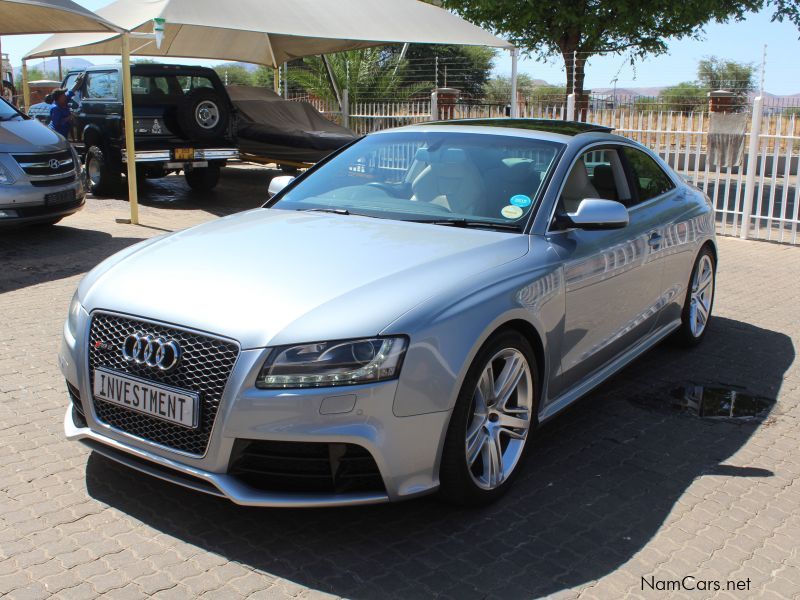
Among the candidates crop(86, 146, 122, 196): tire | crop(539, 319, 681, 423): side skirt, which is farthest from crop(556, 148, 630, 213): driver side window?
crop(86, 146, 122, 196): tire

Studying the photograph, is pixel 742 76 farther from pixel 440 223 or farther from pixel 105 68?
pixel 440 223

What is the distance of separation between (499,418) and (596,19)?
1893cm

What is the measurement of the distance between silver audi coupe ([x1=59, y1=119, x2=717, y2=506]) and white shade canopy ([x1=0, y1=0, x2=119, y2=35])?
6.84 metres

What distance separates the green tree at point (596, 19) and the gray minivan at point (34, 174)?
12.1m

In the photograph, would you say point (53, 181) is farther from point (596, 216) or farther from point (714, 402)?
point (714, 402)

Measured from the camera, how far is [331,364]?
3.04 m

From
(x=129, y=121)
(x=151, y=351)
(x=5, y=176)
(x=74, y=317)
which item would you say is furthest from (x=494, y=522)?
(x=129, y=121)

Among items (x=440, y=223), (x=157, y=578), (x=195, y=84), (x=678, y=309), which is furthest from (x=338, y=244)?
(x=195, y=84)

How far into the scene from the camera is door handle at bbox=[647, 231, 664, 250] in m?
5.12

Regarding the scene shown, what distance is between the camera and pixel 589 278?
4.33m

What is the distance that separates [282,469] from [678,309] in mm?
3642

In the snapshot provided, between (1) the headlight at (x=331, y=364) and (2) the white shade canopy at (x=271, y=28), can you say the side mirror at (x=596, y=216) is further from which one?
(2) the white shade canopy at (x=271, y=28)

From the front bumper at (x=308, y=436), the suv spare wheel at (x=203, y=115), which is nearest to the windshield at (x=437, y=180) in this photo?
the front bumper at (x=308, y=436)

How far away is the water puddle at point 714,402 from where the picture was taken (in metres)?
5.01
